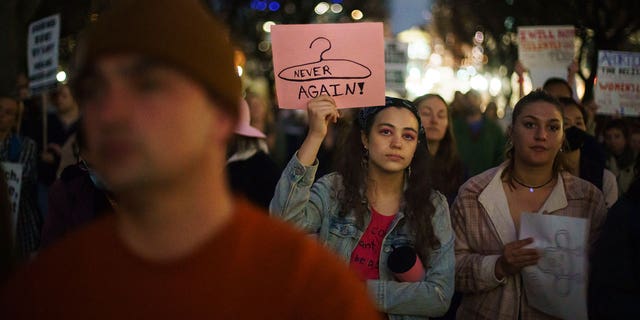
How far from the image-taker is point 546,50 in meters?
10.7

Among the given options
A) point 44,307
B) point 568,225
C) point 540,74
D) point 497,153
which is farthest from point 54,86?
point 44,307

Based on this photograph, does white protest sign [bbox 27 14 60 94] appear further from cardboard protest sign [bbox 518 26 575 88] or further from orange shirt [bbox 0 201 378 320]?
orange shirt [bbox 0 201 378 320]

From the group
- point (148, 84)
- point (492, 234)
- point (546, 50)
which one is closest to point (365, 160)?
point (492, 234)

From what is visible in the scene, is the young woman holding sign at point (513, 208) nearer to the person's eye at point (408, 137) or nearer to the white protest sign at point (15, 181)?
the person's eye at point (408, 137)

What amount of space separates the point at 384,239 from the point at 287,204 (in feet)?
1.68

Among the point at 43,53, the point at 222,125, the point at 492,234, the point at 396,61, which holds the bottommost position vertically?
the point at 492,234

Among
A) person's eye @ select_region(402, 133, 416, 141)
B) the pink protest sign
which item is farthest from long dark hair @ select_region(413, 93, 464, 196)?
person's eye @ select_region(402, 133, 416, 141)

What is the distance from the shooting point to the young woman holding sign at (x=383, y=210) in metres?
3.90

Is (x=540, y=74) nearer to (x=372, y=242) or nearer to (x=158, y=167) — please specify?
(x=372, y=242)

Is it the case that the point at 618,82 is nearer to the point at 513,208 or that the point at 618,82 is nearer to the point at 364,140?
the point at 513,208

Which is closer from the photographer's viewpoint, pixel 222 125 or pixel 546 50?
pixel 222 125

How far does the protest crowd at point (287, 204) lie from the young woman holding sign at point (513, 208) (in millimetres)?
10

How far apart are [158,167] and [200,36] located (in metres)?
0.27

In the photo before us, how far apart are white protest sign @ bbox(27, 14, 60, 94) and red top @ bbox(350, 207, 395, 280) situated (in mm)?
6227
